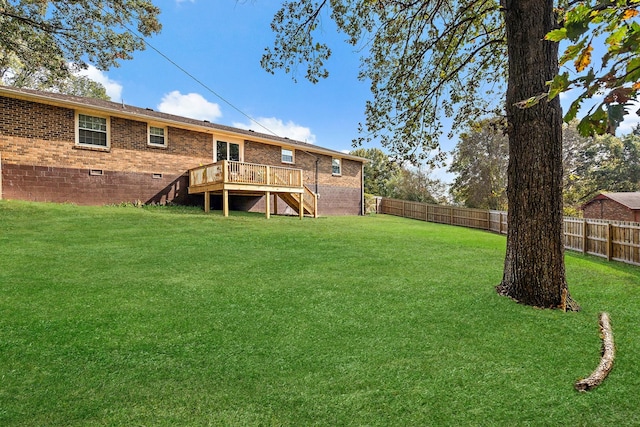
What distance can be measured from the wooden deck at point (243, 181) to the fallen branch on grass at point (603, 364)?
1116cm

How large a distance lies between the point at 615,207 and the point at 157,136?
2769 centimetres

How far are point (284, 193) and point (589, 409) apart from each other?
44.7ft

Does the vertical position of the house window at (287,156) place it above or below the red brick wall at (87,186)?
above

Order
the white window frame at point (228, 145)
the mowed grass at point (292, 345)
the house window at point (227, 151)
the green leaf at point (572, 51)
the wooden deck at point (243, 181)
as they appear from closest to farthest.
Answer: the green leaf at point (572, 51)
the mowed grass at point (292, 345)
the wooden deck at point (243, 181)
the white window frame at point (228, 145)
the house window at point (227, 151)

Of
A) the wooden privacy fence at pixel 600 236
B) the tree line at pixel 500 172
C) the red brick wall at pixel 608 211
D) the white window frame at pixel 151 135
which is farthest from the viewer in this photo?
the tree line at pixel 500 172

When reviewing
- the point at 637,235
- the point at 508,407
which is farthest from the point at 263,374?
the point at 637,235

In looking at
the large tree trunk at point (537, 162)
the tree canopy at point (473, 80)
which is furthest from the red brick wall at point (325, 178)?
the large tree trunk at point (537, 162)

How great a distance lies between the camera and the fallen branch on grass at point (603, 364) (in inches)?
98.7

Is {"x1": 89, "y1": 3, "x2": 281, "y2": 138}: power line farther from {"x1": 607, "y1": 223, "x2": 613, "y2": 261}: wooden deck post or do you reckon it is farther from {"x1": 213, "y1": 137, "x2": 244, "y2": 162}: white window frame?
{"x1": 607, "y1": 223, "x2": 613, "y2": 261}: wooden deck post

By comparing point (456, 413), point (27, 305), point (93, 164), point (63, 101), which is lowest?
point (456, 413)

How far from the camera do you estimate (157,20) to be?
32.0ft

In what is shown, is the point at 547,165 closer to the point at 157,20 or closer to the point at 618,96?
the point at 618,96

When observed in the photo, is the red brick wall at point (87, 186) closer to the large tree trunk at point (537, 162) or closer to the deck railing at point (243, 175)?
the deck railing at point (243, 175)

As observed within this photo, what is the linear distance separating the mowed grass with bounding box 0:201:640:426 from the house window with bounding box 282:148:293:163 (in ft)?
41.8
